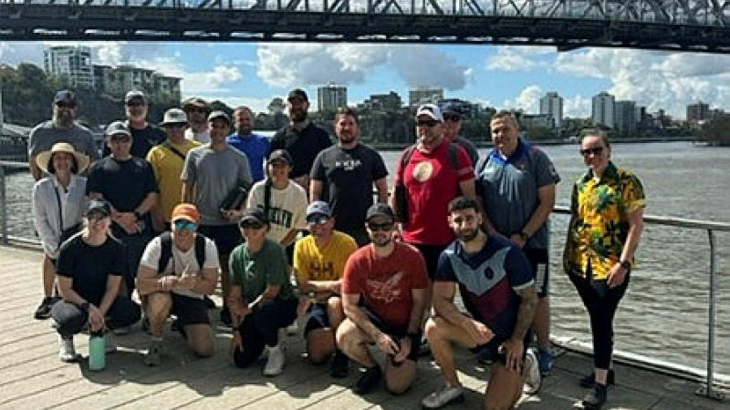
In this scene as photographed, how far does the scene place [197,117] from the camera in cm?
536

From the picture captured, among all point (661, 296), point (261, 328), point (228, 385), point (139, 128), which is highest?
point (139, 128)

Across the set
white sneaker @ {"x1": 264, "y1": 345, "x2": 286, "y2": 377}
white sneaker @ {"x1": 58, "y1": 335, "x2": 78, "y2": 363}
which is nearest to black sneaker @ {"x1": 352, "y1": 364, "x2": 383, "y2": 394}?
white sneaker @ {"x1": 264, "y1": 345, "x2": 286, "y2": 377}

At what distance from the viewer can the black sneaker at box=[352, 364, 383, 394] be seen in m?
3.81

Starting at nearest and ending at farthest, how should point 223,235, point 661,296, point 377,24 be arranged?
point 223,235 < point 661,296 < point 377,24

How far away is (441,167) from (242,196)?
1.38m

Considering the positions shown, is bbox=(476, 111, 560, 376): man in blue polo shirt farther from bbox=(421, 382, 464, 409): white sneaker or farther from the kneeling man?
bbox=(421, 382, 464, 409): white sneaker

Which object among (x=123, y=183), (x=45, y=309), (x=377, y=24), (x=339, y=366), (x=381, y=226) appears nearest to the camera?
(x=381, y=226)

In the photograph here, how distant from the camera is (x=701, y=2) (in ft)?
153

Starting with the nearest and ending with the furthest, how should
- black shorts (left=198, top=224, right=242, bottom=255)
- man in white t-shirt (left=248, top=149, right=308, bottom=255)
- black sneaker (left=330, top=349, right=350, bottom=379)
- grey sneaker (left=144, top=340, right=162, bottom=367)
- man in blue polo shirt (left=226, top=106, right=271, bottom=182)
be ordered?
black sneaker (left=330, top=349, right=350, bottom=379), grey sneaker (left=144, top=340, right=162, bottom=367), man in white t-shirt (left=248, top=149, right=308, bottom=255), black shorts (left=198, top=224, right=242, bottom=255), man in blue polo shirt (left=226, top=106, right=271, bottom=182)

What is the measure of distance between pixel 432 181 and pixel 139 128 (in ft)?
7.27

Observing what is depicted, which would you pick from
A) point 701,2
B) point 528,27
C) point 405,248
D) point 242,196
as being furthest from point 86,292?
point 701,2

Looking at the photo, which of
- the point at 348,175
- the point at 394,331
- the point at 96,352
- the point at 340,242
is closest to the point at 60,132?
the point at 96,352

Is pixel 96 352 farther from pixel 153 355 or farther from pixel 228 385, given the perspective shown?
pixel 228 385

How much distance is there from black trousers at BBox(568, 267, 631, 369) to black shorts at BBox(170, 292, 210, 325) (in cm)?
195
